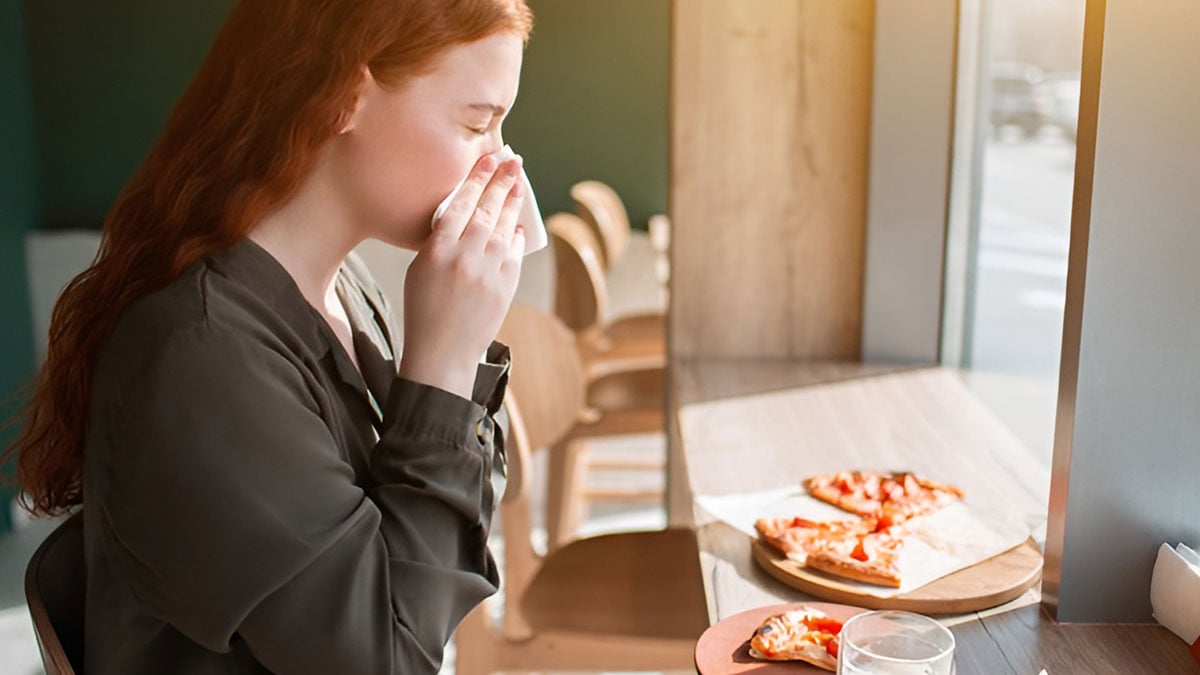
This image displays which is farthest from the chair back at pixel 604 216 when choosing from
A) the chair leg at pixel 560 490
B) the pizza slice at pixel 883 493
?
the pizza slice at pixel 883 493

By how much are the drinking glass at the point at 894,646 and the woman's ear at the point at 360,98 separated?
0.57 m

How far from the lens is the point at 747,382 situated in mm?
2109

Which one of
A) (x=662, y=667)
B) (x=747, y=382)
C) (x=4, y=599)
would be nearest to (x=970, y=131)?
(x=747, y=382)

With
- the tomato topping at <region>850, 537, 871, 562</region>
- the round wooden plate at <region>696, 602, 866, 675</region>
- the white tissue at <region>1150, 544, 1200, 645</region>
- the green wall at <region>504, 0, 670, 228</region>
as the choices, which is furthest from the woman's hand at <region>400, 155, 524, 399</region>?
the green wall at <region>504, 0, 670, 228</region>

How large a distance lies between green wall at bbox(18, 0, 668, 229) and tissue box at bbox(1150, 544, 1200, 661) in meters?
3.68

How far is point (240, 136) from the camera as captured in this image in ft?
3.37

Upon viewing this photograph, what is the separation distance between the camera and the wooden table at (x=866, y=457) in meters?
1.09

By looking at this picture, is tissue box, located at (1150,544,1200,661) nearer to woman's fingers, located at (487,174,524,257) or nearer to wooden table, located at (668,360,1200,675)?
wooden table, located at (668,360,1200,675)

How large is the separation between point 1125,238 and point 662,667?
1.01 metres

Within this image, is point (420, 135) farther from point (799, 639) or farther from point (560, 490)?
point (560, 490)

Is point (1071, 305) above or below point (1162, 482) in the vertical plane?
above

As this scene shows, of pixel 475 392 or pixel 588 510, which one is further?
pixel 588 510

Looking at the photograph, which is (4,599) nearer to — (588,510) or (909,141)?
(588,510)

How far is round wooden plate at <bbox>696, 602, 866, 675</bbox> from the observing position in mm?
1021
